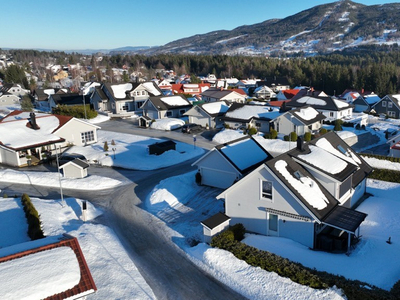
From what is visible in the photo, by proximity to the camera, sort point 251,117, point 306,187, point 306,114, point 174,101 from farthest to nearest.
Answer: point 174,101, point 251,117, point 306,114, point 306,187

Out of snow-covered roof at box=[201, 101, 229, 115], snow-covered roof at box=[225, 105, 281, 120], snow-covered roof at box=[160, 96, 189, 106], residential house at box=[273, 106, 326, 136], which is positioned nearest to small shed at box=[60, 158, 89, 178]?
snow-covered roof at box=[201, 101, 229, 115]

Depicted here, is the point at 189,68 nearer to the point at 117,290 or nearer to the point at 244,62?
the point at 244,62

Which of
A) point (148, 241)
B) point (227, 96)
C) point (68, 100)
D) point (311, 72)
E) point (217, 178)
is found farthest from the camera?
point (311, 72)

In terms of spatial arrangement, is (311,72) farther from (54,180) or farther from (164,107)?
(54,180)

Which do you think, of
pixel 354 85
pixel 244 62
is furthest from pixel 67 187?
pixel 244 62

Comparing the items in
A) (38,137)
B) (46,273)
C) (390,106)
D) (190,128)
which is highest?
(38,137)

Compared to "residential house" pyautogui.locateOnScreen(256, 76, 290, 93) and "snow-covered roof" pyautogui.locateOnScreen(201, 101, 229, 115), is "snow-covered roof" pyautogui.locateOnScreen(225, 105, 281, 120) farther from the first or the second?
"residential house" pyautogui.locateOnScreen(256, 76, 290, 93)

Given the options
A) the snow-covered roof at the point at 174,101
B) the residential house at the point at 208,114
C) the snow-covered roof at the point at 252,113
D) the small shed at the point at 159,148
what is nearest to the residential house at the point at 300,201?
the small shed at the point at 159,148

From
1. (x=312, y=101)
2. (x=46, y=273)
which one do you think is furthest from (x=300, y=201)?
(x=312, y=101)
